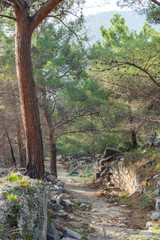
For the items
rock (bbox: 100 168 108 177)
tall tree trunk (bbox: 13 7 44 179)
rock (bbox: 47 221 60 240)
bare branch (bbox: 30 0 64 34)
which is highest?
bare branch (bbox: 30 0 64 34)

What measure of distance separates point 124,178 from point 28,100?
551 centimetres

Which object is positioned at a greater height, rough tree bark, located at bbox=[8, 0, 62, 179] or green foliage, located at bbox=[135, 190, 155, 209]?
rough tree bark, located at bbox=[8, 0, 62, 179]

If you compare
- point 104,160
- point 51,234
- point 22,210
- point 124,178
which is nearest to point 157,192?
point 124,178

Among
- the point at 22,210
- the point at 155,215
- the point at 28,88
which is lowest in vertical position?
the point at 155,215

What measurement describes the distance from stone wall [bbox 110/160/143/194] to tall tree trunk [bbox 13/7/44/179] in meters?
3.90

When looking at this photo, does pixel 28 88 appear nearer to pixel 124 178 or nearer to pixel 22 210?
pixel 22 210

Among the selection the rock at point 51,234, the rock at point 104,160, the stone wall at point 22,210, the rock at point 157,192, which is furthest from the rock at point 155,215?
the rock at point 104,160

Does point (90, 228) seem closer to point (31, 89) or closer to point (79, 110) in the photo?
point (31, 89)

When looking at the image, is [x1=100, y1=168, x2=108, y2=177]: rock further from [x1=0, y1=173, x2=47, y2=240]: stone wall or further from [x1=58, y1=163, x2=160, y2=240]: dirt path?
[x1=0, y1=173, x2=47, y2=240]: stone wall

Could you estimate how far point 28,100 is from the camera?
4941mm

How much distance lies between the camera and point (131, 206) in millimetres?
6719

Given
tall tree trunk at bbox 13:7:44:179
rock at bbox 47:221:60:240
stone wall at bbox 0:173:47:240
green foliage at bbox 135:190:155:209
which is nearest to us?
stone wall at bbox 0:173:47:240

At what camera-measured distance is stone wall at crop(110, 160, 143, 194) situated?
7.71 metres

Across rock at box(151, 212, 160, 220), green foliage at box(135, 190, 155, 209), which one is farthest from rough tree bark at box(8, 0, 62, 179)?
green foliage at box(135, 190, 155, 209)
